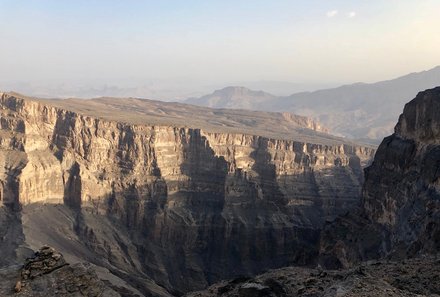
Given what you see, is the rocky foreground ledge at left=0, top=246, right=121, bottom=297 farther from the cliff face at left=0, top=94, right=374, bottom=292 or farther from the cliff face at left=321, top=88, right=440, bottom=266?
the cliff face at left=0, top=94, right=374, bottom=292

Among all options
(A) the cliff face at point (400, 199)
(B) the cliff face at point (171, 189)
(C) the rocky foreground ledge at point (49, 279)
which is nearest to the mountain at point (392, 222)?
(A) the cliff face at point (400, 199)

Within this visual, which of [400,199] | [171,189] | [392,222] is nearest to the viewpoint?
[400,199]

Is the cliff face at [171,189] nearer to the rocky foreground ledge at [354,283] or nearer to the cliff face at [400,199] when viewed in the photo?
the cliff face at [400,199]

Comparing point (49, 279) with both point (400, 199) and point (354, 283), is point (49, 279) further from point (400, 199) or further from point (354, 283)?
point (400, 199)

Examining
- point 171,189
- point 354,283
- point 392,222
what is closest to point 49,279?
point 354,283

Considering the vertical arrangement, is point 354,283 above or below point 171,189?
above

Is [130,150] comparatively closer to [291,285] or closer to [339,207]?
[339,207]
